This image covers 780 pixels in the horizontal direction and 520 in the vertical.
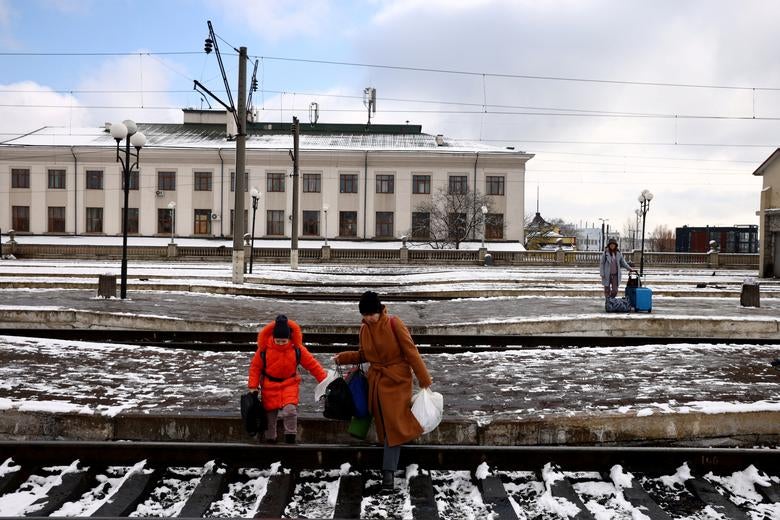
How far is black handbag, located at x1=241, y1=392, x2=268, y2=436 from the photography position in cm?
563

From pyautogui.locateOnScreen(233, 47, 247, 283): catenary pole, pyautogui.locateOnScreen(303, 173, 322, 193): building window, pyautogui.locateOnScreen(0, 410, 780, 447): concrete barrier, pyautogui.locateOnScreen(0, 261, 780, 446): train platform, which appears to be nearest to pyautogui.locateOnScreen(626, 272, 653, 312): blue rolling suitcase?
pyautogui.locateOnScreen(0, 261, 780, 446): train platform

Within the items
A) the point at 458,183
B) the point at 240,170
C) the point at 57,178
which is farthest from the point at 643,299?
the point at 57,178

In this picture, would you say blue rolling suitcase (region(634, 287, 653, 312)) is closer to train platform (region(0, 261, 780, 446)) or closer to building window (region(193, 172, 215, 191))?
train platform (region(0, 261, 780, 446))

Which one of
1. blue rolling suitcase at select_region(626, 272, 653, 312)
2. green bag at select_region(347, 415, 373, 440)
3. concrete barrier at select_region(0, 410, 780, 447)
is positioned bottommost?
concrete barrier at select_region(0, 410, 780, 447)

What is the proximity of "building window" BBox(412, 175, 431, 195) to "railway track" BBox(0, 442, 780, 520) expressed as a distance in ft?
167

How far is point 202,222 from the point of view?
5662cm

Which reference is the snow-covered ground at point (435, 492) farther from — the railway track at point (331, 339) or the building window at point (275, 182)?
the building window at point (275, 182)

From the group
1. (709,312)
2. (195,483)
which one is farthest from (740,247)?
(195,483)

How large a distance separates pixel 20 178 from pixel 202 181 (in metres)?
15.7

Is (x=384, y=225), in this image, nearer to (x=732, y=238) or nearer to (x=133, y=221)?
(x=133, y=221)

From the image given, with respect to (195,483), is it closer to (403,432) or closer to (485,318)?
(403,432)

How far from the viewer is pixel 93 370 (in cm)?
853

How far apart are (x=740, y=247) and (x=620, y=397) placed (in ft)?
192

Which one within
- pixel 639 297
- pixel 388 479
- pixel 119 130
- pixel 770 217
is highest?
pixel 119 130
